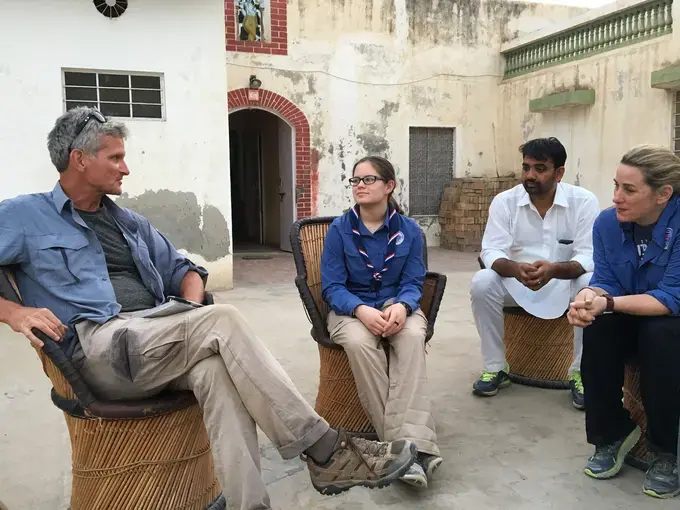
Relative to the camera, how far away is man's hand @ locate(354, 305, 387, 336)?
2479 mm

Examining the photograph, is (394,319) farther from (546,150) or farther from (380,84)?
(380,84)

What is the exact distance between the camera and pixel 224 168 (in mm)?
6258

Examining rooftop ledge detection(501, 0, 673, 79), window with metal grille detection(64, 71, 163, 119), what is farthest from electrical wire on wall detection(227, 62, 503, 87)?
window with metal grille detection(64, 71, 163, 119)

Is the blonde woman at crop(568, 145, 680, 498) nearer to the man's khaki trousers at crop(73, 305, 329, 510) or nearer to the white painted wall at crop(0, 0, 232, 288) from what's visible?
the man's khaki trousers at crop(73, 305, 329, 510)

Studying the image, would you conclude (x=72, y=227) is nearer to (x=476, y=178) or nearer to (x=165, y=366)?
(x=165, y=366)

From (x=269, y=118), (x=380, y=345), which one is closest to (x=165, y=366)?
(x=380, y=345)

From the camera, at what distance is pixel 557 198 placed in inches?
131

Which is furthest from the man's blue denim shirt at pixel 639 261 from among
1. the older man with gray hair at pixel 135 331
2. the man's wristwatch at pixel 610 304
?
the older man with gray hair at pixel 135 331

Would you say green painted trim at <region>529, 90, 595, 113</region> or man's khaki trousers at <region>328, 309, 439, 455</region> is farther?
green painted trim at <region>529, 90, 595, 113</region>

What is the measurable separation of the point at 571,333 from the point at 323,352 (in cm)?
146

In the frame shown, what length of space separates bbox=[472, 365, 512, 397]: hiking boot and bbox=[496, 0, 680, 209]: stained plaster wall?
5545 millimetres

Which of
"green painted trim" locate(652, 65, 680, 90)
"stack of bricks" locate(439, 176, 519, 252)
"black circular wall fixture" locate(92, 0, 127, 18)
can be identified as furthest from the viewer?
"stack of bricks" locate(439, 176, 519, 252)

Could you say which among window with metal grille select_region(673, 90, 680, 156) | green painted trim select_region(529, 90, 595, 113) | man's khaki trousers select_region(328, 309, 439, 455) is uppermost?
green painted trim select_region(529, 90, 595, 113)

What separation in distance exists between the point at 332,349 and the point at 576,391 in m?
1.35
